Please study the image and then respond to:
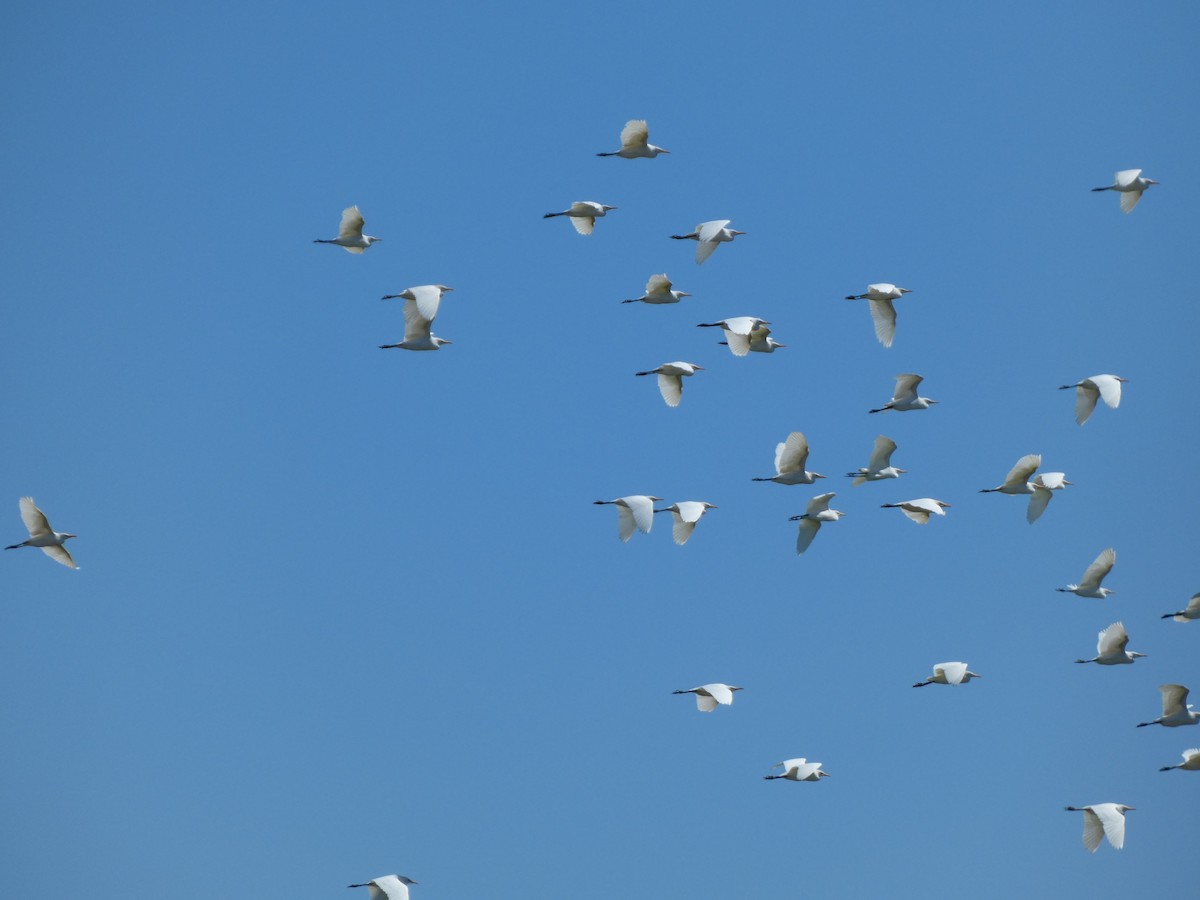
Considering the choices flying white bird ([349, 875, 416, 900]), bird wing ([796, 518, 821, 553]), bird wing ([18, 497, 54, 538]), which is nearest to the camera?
flying white bird ([349, 875, 416, 900])

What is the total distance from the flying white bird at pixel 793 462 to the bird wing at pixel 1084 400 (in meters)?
5.73

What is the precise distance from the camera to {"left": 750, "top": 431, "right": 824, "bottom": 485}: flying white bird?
39219mm

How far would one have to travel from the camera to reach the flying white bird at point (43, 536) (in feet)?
125

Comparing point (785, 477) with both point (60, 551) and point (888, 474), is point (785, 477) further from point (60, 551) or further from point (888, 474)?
point (60, 551)

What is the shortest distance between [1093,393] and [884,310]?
4.76 metres

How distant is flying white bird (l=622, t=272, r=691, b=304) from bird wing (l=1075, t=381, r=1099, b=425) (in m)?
8.52

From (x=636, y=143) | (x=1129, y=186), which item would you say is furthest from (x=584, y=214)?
(x=1129, y=186)

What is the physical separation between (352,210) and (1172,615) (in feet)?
63.1

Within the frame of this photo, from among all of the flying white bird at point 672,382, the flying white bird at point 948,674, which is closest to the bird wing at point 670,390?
the flying white bird at point 672,382

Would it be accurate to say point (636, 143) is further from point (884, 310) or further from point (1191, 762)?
point (1191, 762)

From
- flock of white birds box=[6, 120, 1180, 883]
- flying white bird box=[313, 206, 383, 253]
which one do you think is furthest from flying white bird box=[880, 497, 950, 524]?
flying white bird box=[313, 206, 383, 253]

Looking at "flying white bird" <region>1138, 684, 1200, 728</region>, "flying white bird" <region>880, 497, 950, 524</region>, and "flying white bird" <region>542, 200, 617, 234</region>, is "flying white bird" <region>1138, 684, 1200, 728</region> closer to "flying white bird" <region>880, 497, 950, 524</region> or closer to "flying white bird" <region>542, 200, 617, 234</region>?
"flying white bird" <region>880, 497, 950, 524</region>

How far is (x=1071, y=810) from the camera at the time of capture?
1421 inches

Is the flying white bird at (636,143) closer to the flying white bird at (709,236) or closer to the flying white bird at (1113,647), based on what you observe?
the flying white bird at (709,236)
